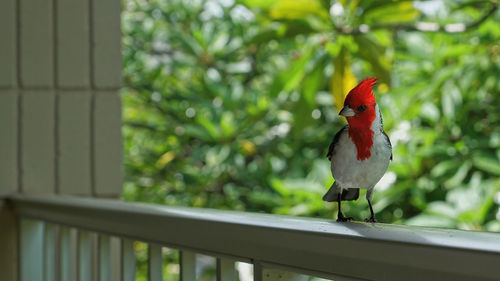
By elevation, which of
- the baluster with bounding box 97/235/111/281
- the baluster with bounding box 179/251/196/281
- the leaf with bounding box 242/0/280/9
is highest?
the leaf with bounding box 242/0/280/9

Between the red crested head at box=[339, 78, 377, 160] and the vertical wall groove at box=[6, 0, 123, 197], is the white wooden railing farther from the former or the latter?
the vertical wall groove at box=[6, 0, 123, 197]

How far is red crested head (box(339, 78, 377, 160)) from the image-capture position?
21.4 inches

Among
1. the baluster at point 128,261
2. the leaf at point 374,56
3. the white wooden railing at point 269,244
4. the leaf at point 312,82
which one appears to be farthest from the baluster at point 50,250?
the leaf at point 374,56

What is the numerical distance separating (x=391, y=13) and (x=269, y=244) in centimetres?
94

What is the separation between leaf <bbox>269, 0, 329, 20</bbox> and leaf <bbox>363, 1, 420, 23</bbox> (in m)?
0.12

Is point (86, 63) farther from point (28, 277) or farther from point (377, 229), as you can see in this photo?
point (377, 229)

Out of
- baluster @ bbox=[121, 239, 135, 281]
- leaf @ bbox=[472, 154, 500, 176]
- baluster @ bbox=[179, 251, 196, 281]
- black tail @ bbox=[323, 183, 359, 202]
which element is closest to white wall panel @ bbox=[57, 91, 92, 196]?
baluster @ bbox=[121, 239, 135, 281]

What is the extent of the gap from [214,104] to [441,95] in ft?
4.15

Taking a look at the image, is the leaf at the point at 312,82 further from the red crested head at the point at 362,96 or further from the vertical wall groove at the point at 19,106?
the red crested head at the point at 362,96

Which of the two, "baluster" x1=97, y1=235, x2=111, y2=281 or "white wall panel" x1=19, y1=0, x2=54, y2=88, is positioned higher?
"white wall panel" x1=19, y1=0, x2=54, y2=88

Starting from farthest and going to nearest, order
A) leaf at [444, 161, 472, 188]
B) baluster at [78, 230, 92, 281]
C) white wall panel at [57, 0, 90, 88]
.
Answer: leaf at [444, 161, 472, 188] → white wall panel at [57, 0, 90, 88] → baluster at [78, 230, 92, 281]

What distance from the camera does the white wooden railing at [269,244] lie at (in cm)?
49

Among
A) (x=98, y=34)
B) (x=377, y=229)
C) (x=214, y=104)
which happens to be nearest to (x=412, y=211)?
(x=214, y=104)

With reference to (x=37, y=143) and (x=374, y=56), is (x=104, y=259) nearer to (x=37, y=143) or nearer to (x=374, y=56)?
(x=37, y=143)
